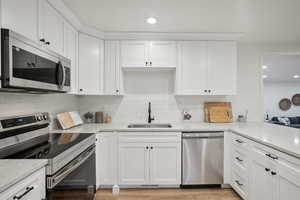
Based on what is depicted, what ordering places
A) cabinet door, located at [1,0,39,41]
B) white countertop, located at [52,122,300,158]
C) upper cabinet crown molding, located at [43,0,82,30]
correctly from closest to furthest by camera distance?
cabinet door, located at [1,0,39,41]
white countertop, located at [52,122,300,158]
upper cabinet crown molding, located at [43,0,82,30]

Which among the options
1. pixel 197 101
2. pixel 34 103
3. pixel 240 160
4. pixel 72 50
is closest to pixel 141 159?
pixel 240 160

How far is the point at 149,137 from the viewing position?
265 cm

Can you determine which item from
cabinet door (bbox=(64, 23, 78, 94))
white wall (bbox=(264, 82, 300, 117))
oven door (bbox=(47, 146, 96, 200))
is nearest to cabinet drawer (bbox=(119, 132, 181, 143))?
oven door (bbox=(47, 146, 96, 200))

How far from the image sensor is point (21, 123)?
1.71 metres

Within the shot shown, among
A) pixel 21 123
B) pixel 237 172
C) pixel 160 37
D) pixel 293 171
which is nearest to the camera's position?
pixel 293 171

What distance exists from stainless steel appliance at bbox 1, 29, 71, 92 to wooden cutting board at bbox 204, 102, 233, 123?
2.31 metres

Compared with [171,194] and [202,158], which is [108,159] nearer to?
[171,194]

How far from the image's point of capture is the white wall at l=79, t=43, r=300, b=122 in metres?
3.27

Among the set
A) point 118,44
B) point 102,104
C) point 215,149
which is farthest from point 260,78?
point 102,104

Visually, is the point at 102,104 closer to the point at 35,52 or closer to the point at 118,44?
the point at 118,44

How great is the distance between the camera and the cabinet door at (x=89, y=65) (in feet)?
9.02

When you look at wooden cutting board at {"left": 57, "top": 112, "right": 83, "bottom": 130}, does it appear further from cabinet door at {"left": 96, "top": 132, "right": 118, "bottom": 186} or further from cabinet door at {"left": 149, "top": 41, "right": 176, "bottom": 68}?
cabinet door at {"left": 149, "top": 41, "right": 176, "bottom": 68}

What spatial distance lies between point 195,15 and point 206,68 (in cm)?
95

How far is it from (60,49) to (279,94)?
9.88 m
